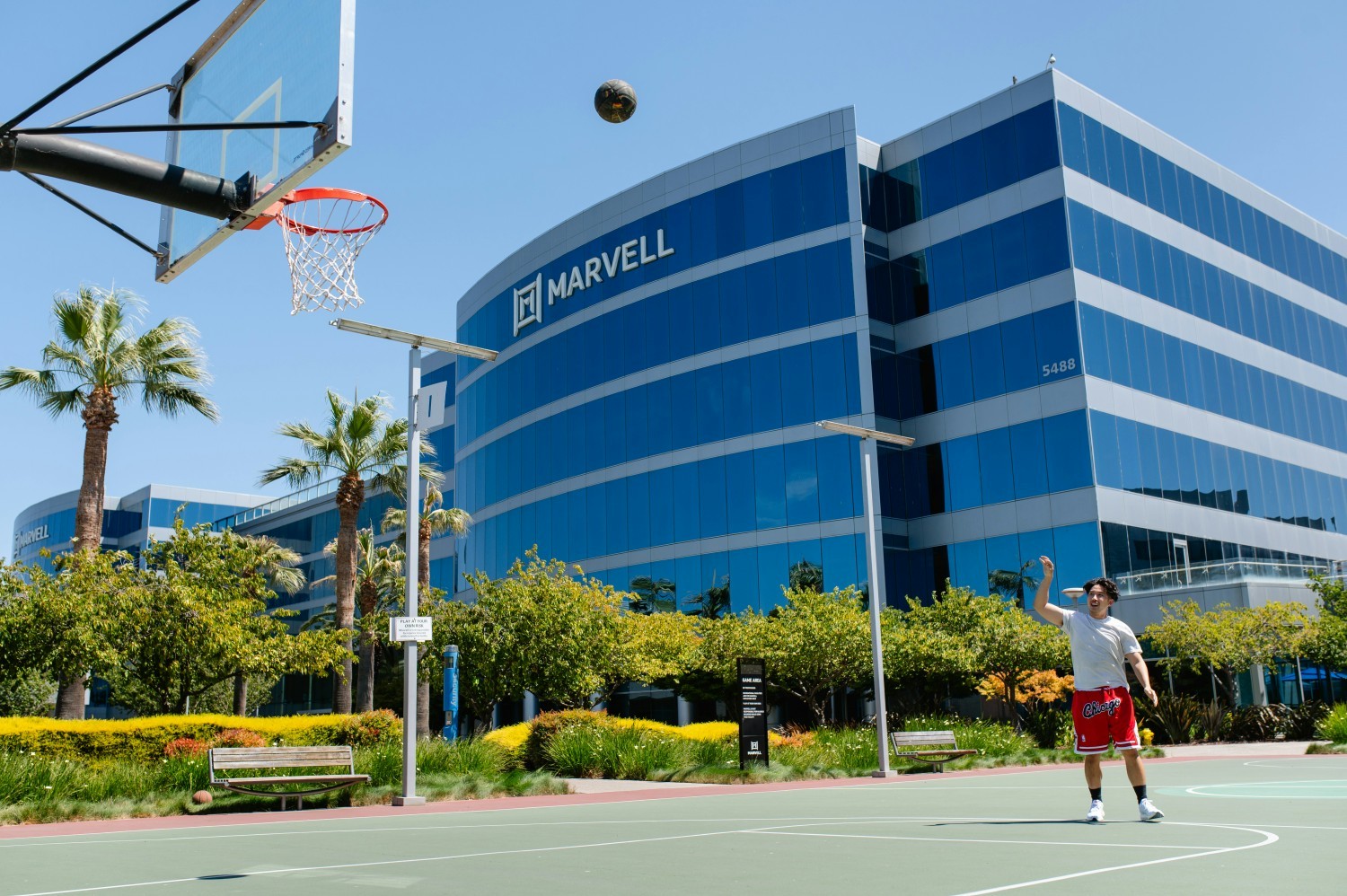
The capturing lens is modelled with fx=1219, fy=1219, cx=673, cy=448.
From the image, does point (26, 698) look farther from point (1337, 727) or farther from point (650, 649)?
point (1337, 727)

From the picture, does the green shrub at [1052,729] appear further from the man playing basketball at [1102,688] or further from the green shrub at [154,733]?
the man playing basketball at [1102,688]

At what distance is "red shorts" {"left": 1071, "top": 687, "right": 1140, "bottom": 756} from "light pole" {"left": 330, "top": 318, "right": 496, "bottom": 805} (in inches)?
365

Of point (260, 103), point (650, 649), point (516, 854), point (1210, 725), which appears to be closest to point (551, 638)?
point (650, 649)

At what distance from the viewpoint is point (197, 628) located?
25.4 m

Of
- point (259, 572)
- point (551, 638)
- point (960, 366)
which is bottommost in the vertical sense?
point (551, 638)

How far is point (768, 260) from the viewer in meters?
42.6

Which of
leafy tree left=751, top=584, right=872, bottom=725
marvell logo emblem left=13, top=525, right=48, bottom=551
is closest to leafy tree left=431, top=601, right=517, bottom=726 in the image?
leafy tree left=751, top=584, right=872, bottom=725

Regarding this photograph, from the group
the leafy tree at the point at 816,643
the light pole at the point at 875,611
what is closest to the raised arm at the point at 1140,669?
the light pole at the point at 875,611

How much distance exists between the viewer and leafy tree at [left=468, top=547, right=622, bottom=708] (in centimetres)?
2759

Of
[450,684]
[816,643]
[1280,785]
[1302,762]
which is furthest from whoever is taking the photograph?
[816,643]

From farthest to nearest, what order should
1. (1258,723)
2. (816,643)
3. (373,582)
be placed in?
(373,582), (1258,723), (816,643)

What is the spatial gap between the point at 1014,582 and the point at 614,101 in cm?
2428

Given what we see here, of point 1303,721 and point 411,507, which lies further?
point 1303,721

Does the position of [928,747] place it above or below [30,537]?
below
